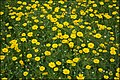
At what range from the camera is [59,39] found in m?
4.45

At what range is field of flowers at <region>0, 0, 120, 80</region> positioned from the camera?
13.1ft

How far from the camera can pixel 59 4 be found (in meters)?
5.19

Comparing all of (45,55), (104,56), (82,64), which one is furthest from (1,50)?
(104,56)

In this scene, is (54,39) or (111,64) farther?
(54,39)

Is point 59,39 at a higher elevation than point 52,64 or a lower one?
higher

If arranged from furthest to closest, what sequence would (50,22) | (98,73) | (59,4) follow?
(59,4) < (50,22) < (98,73)

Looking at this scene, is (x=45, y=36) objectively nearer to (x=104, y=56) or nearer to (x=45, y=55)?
(x=45, y=55)

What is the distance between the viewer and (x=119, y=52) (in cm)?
426

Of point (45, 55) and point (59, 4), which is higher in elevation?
point (59, 4)

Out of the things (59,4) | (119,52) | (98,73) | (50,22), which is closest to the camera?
(98,73)

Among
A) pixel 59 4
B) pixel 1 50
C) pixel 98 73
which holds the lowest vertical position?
pixel 98 73

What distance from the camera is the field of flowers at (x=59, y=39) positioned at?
4.00 metres

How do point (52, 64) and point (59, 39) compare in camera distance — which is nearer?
point (52, 64)

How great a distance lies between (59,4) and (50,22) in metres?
0.58
